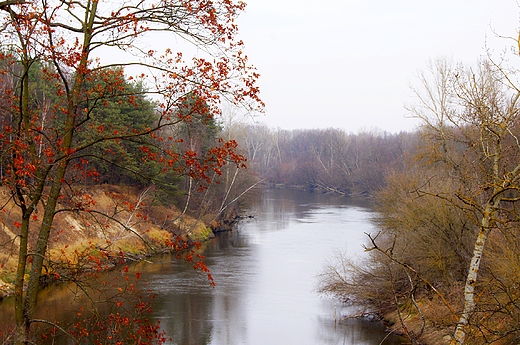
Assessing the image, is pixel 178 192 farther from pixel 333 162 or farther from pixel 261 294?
pixel 333 162

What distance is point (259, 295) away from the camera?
20.2 m

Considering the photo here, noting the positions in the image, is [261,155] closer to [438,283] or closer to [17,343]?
[438,283]

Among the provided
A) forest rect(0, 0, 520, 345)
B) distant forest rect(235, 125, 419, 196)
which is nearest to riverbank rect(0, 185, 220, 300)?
forest rect(0, 0, 520, 345)

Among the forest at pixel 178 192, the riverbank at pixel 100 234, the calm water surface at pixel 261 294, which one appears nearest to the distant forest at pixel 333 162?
the calm water surface at pixel 261 294

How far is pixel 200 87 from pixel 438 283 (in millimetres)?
12772

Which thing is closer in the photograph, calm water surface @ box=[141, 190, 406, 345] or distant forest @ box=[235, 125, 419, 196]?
calm water surface @ box=[141, 190, 406, 345]

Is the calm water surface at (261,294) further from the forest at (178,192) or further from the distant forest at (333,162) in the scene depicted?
the distant forest at (333,162)

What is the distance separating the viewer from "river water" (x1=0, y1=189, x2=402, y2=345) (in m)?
16.1

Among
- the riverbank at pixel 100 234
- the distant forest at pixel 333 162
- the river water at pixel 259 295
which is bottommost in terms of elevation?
the river water at pixel 259 295

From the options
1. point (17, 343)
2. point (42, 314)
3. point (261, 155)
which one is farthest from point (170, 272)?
point (261, 155)

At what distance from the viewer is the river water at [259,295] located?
634 inches

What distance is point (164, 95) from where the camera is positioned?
6020 mm

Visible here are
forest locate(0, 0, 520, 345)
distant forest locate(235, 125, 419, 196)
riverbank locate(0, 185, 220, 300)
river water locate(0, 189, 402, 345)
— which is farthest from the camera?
distant forest locate(235, 125, 419, 196)

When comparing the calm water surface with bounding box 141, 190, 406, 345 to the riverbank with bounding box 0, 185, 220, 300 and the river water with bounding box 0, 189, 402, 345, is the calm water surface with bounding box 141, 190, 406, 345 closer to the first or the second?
the river water with bounding box 0, 189, 402, 345
